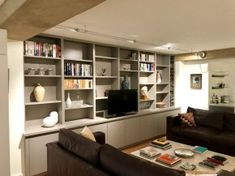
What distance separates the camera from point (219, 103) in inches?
216

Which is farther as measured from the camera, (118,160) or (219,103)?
(219,103)

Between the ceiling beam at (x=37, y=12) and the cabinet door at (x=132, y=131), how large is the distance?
283 centimetres

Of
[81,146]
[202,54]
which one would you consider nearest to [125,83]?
[202,54]

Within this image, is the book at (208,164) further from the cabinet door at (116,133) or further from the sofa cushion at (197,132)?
the cabinet door at (116,133)

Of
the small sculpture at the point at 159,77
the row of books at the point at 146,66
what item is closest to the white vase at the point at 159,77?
the small sculpture at the point at 159,77

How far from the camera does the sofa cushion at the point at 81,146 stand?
2044mm

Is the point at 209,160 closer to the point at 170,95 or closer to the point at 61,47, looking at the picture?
the point at 61,47

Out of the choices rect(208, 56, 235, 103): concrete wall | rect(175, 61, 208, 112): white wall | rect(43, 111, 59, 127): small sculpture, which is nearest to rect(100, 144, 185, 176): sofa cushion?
rect(43, 111, 59, 127): small sculpture

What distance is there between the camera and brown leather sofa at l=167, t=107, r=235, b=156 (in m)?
3.76

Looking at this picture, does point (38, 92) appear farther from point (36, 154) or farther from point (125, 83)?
point (125, 83)

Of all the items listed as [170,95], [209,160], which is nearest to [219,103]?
[170,95]

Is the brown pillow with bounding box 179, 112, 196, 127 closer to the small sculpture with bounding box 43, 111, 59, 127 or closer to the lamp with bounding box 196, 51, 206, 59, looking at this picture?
the lamp with bounding box 196, 51, 206, 59

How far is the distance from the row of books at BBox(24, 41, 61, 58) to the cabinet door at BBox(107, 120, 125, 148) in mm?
1746

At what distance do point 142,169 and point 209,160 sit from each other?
162cm
